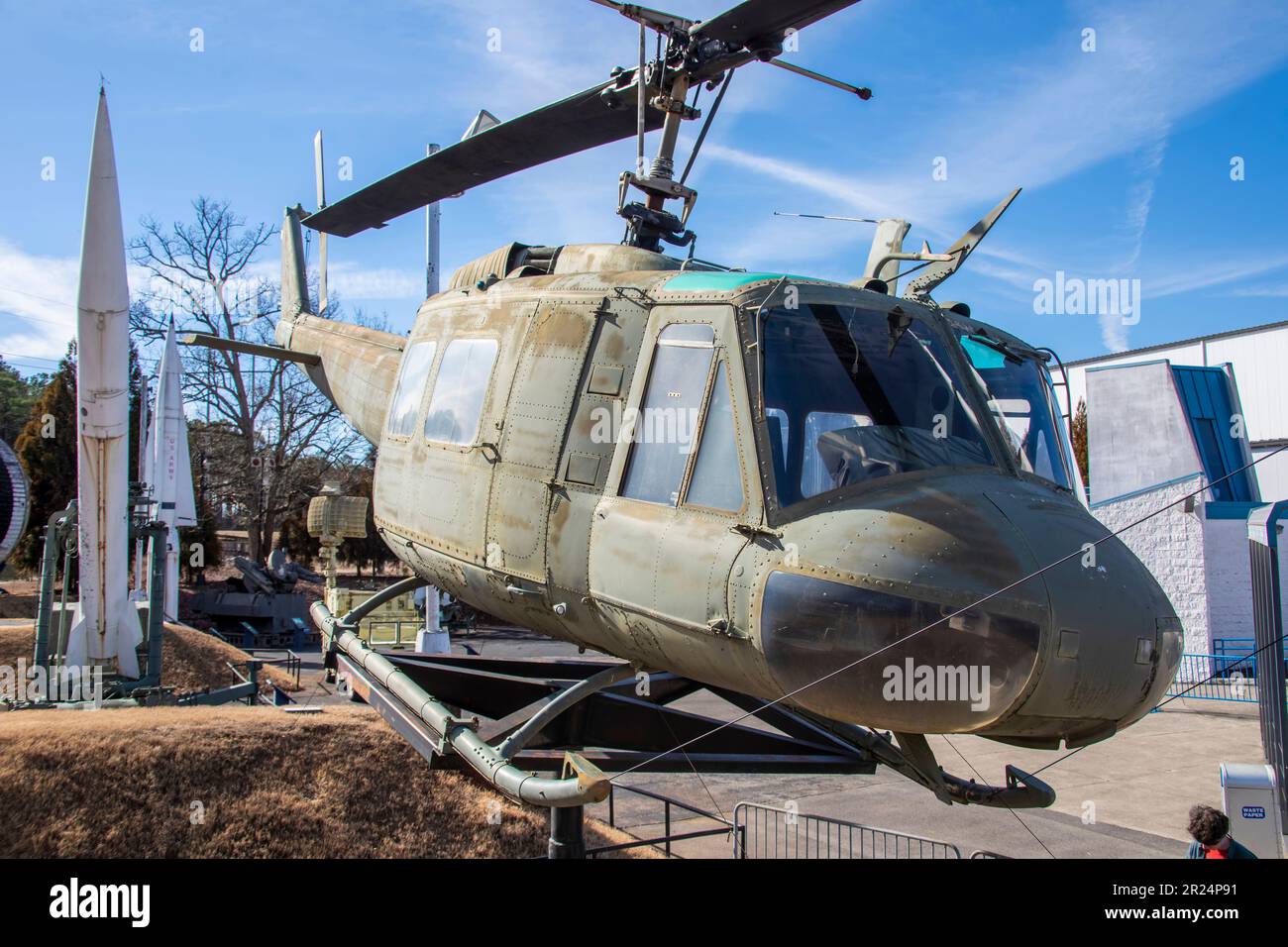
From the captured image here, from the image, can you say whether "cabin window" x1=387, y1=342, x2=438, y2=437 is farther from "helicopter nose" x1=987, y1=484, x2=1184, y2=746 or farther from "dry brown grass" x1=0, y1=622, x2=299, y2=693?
"dry brown grass" x1=0, y1=622, x2=299, y2=693

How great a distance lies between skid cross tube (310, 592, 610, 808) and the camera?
462 cm

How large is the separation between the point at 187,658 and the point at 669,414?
19876mm

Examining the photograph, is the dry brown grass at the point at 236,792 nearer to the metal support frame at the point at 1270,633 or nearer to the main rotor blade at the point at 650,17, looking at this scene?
the metal support frame at the point at 1270,633

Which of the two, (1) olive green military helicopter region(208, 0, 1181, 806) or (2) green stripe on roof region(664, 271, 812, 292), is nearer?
(1) olive green military helicopter region(208, 0, 1181, 806)

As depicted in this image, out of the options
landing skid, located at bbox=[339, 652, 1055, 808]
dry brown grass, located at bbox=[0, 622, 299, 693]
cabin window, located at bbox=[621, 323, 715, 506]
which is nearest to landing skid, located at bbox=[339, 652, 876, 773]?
landing skid, located at bbox=[339, 652, 1055, 808]

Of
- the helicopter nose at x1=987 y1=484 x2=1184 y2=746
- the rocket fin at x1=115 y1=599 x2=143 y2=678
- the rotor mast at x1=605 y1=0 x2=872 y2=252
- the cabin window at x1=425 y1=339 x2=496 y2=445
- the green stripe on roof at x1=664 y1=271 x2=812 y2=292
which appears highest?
the rotor mast at x1=605 y1=0 x2=872 y2=252

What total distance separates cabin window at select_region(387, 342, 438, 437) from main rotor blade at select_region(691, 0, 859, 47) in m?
2.90

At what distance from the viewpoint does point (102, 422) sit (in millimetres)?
14984

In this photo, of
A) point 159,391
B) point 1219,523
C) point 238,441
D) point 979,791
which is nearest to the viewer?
point 979,791

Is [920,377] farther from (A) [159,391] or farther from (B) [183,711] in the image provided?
(A) [159,391]

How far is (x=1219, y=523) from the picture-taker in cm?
2355
